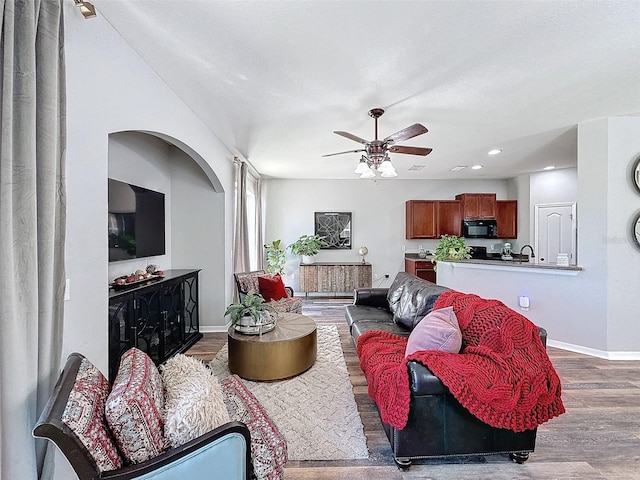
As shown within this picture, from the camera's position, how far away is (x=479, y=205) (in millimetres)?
6559

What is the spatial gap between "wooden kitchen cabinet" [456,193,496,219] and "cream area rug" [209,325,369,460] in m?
4.80

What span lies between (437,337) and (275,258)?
192 inches

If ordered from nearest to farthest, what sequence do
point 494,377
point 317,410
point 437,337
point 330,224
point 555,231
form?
1. point 494,377
2. point 437,337
3. point 317,410
4. point 555,231
5. point 330,224

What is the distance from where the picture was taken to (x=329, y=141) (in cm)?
409

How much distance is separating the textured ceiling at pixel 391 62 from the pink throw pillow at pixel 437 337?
6.08ft

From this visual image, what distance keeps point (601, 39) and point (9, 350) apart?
11.8ft

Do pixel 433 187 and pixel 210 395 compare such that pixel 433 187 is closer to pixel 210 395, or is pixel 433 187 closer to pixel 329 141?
pixel 329 141

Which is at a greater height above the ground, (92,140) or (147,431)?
(92,140)

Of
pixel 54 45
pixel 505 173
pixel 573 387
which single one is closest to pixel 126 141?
pixel 54 45

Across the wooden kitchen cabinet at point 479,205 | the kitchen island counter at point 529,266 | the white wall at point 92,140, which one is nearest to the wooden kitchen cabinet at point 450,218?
the wooden kitchen cabinet at point 479,205

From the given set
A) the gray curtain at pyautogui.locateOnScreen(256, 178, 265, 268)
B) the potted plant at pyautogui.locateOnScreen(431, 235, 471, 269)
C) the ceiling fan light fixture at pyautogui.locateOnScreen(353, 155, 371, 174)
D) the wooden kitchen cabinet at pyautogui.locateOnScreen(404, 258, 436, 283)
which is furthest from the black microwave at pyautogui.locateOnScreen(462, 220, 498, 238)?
the gray curtain at pyautogui.locateOnScreen(256, 178, 265, 268)

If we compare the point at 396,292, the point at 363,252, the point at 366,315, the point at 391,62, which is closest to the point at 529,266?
the point at 396,292

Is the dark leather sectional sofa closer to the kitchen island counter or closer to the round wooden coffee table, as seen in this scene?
the round wooden coffee table

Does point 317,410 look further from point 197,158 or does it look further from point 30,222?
point 197,158
